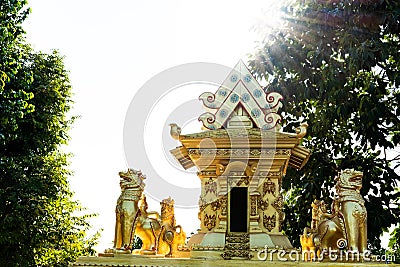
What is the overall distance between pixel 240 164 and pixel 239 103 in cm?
83

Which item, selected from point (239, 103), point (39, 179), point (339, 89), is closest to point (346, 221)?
point (239, 103)

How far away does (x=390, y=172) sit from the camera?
10.8 metres

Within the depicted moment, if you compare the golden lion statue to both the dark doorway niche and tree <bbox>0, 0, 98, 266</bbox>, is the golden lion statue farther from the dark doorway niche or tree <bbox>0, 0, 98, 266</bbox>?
tree <bbox>0, 0, 98, 266</bbox>

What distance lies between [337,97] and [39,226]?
24.3 feet

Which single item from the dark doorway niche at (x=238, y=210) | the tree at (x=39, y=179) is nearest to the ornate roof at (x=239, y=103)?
the dark doorway niche at (x=238, y=210)

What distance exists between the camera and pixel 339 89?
10.1 meters

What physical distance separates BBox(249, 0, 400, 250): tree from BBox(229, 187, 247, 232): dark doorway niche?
418 centimetres

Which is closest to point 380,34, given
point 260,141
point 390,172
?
point 390,172

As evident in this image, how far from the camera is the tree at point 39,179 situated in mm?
11453

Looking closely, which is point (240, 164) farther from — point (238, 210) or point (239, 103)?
point (239, 103)

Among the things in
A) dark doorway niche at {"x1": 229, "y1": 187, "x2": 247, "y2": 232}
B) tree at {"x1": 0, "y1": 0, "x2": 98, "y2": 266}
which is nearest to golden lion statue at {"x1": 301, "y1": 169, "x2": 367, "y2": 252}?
dark doorway niche at {"x1": 229, "y1": 187, "x2": 247, "y2": 232}

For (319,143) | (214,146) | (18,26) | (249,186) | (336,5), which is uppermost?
(336,5)

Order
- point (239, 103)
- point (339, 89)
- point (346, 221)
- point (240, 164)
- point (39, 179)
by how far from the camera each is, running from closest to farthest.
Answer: point (346, 221) < point (240, 164) < point (239, 103) < point (339, 89) < point (39, 179)

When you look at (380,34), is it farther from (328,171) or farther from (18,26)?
(18,26)
